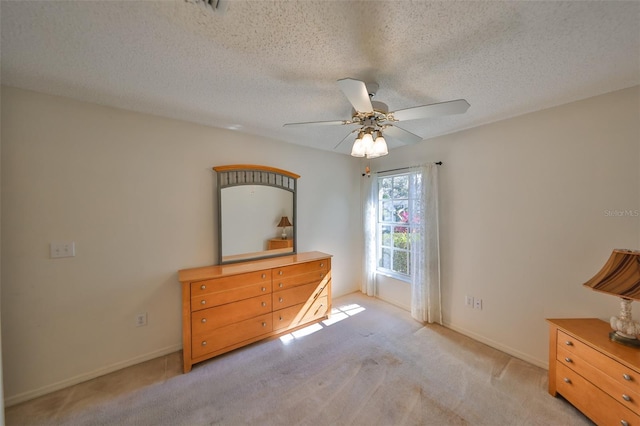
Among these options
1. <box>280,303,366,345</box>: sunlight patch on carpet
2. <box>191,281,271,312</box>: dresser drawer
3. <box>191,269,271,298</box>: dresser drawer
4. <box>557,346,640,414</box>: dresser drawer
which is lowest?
<box>280,303,366,345</box>: sunlight patch on carpet

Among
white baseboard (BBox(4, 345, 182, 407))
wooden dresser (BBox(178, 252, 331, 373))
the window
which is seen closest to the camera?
white baseboard (BBox(4, 345, 182, 407))

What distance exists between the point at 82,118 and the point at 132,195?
706 millimetres

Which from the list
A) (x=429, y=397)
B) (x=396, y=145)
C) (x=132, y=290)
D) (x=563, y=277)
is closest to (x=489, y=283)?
(x=563, y=277)

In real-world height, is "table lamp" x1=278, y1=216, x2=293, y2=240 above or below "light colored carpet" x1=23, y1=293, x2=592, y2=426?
above

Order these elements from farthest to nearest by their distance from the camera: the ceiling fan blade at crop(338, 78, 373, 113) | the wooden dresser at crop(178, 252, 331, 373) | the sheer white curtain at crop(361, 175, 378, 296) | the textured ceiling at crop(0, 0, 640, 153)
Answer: the sheer white curtain at crop(361, 175, 378, 296) < the wooden dresser at crop(178, 252, 331, 373) < the ceiling fan blade at crop(338, 78, 373, 113) < the textured ceiling at crop(0, 0, 640, 153)

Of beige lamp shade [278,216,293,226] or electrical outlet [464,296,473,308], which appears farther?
beige lamp shade [278,216,293,226]

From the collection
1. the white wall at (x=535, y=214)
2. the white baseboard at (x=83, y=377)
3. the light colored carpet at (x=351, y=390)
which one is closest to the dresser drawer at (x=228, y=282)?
the light colored carpet at (x=351, y=390)

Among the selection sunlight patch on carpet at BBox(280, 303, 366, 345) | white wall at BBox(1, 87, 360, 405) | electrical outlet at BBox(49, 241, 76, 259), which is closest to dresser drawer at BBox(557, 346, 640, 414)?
sunlight patch on carpet at BBox(280, 303, 366, 345)

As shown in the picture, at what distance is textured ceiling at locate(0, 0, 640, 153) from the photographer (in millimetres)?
1085

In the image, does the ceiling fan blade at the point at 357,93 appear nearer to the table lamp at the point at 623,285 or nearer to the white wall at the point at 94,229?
the white wall at the point at 94,229

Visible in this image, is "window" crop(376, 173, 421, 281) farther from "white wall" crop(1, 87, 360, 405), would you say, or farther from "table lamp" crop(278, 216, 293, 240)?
"white wall" crop(1, 87, 360, 405)

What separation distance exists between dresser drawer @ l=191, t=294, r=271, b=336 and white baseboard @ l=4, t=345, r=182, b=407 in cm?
57

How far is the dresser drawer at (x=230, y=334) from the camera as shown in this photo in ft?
6.84

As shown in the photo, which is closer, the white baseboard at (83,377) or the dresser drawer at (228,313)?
the white baseboard at (83,377)
